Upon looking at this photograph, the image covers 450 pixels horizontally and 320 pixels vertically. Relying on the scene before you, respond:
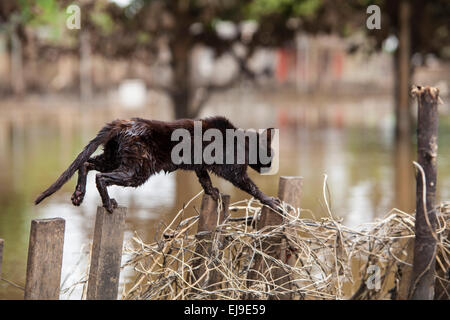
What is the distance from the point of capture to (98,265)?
142 inches

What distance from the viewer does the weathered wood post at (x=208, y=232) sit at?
14.2ft

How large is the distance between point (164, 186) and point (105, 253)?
755 centimetres

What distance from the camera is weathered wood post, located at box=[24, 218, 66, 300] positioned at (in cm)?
336

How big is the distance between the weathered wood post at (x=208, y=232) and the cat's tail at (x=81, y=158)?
80cm

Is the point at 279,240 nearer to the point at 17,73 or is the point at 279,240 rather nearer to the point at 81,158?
the point at 81,158

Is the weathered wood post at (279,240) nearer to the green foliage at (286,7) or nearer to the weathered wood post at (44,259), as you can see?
the weathered wood post at (44,259)

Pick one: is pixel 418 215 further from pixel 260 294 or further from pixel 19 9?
pixel 19 9

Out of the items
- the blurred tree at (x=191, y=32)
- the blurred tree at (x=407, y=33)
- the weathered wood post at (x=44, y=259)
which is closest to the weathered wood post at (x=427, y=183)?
the weathered wood post at (x=44, y=259)

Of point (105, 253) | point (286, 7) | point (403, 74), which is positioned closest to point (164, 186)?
point (105, 253)

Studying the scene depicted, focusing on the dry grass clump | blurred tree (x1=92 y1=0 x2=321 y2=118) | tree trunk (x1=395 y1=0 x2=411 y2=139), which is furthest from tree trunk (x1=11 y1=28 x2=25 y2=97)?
the dry grass clump

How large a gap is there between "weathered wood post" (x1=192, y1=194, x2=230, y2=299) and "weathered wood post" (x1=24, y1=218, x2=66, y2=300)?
1.07 metres
